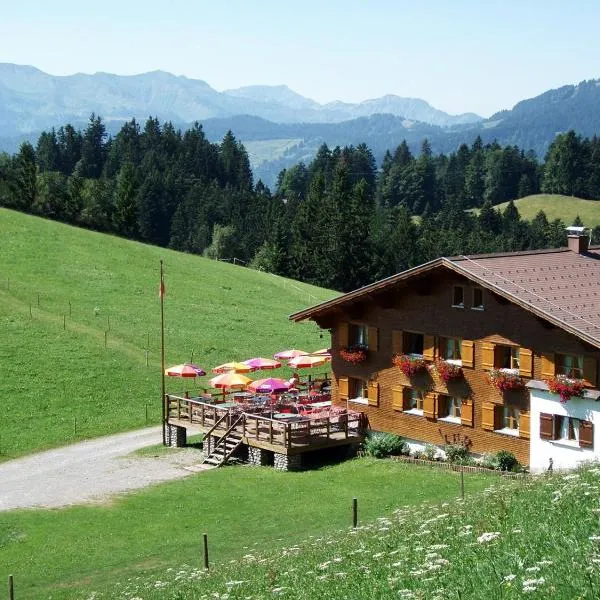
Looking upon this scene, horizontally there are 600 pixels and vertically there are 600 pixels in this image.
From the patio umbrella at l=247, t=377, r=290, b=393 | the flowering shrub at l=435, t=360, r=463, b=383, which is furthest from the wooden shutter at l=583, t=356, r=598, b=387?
the patio umbrella at l=247, t=377, r=290, b=393

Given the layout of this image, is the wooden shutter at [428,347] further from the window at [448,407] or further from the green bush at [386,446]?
the green bush at [386,446]

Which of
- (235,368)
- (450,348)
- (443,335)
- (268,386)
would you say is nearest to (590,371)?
(450,348)

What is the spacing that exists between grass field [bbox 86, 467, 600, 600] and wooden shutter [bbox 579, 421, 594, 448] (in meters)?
8.83

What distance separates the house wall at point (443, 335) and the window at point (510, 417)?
0.31m

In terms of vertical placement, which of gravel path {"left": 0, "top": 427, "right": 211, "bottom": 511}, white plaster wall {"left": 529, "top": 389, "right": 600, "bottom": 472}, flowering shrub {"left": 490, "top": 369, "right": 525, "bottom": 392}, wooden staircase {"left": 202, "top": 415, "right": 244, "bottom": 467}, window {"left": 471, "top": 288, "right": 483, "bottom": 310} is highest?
window {"left": 471, "top": 288, "right": 483, "bottom": 310}

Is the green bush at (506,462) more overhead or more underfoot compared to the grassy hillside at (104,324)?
more underfoot

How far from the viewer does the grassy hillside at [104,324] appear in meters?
52.7

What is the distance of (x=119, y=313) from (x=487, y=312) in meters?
37.8

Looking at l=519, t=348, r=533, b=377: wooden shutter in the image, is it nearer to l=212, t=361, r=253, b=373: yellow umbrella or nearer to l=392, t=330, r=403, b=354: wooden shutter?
l=392, t=330, r=403, b=354: wooden shutter

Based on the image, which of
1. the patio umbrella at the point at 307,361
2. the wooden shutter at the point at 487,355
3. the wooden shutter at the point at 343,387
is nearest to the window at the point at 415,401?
the wooden shutter at the point at 343,387

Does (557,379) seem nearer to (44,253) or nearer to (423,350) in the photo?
(423,350)

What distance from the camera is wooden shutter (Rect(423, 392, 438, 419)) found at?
40.5 meters

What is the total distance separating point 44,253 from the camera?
8444 cm

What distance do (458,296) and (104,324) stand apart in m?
34.0
